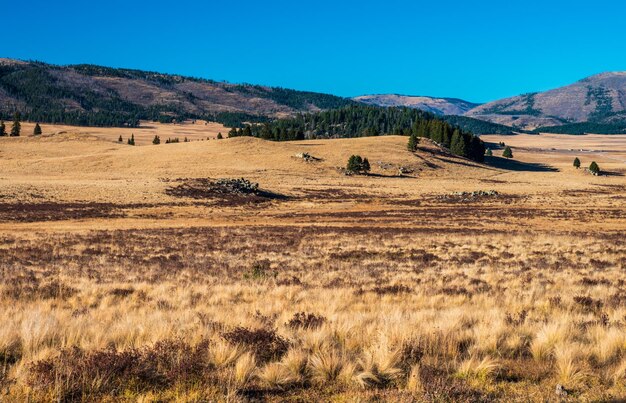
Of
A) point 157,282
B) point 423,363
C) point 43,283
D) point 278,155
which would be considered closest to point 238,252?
point 157,282

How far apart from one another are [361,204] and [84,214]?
1253 inches

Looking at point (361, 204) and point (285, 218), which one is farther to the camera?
point (361, 204)

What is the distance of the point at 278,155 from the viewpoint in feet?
353

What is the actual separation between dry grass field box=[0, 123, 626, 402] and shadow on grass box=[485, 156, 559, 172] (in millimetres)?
92733

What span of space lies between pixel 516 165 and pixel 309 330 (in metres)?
146

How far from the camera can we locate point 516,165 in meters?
140

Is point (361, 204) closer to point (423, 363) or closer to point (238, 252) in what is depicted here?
point (238, 252)

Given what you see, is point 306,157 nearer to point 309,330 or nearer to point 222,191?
point 222,191

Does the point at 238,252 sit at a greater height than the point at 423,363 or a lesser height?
lesser

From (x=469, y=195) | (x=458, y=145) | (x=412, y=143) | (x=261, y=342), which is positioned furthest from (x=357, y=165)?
(x=261, y=342)

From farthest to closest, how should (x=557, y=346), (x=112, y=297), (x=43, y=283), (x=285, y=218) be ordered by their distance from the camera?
(x=285, y=218) < (x=43, y=283) < (x=112, y=297) < (x=557, y=346)

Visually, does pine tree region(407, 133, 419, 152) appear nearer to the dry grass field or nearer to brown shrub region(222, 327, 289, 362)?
the dry grass field

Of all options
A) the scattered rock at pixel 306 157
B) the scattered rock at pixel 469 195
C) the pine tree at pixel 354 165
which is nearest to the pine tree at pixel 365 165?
the pine tree at pixel 354 165

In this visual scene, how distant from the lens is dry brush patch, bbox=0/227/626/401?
19.2 ft
